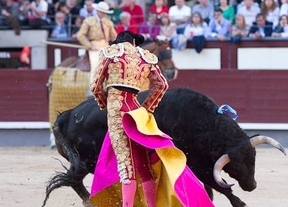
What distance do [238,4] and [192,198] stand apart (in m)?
7.20

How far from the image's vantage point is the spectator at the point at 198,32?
11.9 m

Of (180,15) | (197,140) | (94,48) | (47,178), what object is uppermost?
(180,15)

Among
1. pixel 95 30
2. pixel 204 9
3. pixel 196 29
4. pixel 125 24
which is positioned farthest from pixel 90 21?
pixel 204 9

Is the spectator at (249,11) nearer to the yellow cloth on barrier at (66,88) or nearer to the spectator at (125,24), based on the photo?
the spectator at (125,24)

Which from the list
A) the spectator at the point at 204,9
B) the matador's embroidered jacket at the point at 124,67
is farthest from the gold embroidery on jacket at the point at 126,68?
the spectator at the point at 204,9

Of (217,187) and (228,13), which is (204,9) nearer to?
(228,13)

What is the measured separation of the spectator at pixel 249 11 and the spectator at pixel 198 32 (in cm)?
48

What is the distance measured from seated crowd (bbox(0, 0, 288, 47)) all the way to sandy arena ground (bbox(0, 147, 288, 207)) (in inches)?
68.5

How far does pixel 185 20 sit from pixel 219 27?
17.4 inches

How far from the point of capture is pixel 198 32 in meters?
12.0

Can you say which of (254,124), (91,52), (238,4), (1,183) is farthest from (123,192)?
(238,4)

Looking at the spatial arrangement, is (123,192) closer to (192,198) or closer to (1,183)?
(192,198)

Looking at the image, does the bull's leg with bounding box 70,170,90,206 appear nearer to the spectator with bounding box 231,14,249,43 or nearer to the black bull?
the black bull

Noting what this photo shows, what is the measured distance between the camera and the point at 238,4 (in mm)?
12320
